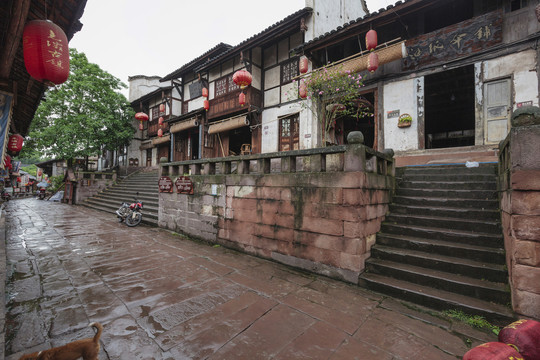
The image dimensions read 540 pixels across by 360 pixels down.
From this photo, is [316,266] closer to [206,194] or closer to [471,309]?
[471,309]

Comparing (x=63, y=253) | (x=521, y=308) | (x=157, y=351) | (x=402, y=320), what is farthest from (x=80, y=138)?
(x=521, y=308)

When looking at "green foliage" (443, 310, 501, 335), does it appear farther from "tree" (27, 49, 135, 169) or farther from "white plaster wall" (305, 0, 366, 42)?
"tree" (27, 49, 135, 169)

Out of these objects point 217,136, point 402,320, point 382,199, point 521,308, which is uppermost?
point 217,136

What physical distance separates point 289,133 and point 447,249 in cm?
922

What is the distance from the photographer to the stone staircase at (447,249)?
328 centimetres

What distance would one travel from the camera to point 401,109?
8898mm

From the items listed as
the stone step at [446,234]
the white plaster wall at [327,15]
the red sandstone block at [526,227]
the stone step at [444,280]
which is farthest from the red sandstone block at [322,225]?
the white plaster wall at [327,15]

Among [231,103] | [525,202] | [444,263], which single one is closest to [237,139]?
[231,103]

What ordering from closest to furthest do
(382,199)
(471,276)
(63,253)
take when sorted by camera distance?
1. (471,276)
2. (382,199)
3. (63,253)

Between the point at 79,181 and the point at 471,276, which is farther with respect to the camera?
the point at 79,181

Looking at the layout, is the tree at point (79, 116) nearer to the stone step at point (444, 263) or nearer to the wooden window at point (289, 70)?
the wooden window at point (289, 70)

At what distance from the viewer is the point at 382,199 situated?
A: 500 cm

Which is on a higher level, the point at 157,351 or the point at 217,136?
the point at 217,136

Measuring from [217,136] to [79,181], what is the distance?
10.4m
